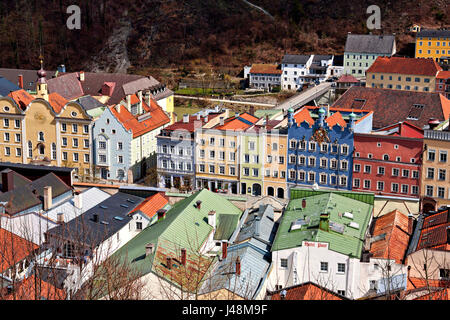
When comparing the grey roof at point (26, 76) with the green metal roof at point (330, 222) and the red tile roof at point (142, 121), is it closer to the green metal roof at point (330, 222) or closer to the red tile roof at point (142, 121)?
the red tile roof at point (142, 121)

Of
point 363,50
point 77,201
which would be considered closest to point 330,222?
point 77,201

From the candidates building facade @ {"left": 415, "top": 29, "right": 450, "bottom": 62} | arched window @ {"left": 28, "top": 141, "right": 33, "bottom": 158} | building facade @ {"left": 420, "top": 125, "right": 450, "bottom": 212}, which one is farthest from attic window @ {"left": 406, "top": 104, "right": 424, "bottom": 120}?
building facade @ {"left": 415, "top": 29, "right": 450, "bottom": 62}

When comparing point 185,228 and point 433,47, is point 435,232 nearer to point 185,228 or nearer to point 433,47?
point 185,228

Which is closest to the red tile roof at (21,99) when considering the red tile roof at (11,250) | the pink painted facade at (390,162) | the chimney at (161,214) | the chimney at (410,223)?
the chimney at (161,214)

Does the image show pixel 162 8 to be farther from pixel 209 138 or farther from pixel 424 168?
pixel 424 168

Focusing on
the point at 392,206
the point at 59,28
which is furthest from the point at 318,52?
the point at 392,206
